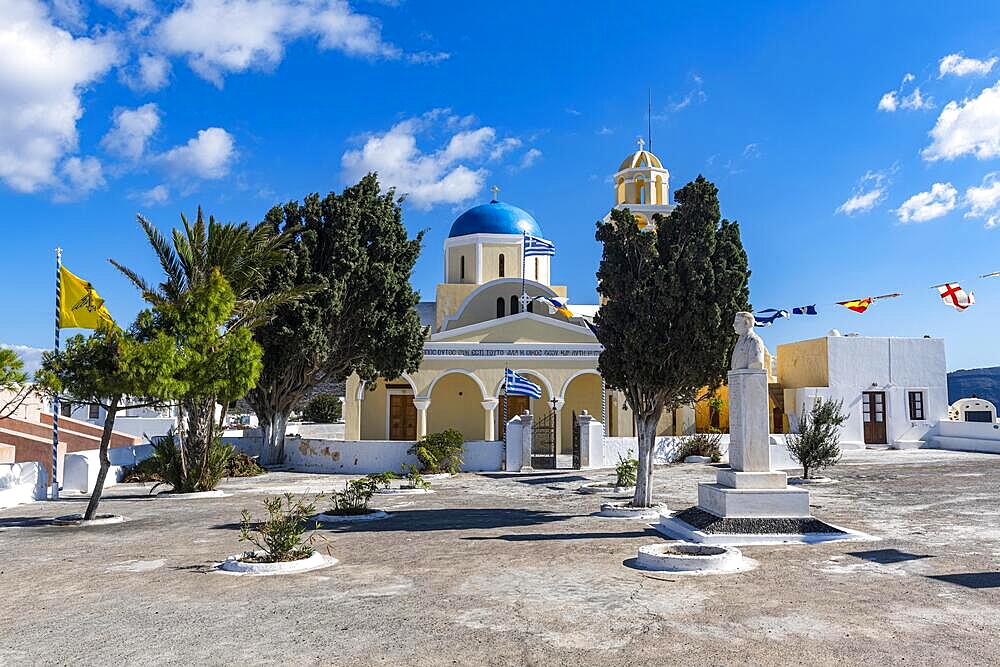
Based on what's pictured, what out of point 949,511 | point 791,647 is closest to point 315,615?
point 791,647

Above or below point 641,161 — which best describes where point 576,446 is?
below

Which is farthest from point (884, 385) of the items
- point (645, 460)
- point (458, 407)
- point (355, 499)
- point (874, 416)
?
point (355, 499)

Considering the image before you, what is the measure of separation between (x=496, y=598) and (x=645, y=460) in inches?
262

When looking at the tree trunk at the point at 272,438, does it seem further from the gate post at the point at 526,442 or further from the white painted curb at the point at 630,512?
the white painted curb at the point at 630,512

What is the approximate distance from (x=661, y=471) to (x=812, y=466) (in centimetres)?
390

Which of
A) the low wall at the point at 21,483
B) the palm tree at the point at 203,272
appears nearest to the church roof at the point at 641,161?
the palm tree at the point at 203,272

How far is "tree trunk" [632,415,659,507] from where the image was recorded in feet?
44.1

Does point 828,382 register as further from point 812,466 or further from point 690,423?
point 812,466

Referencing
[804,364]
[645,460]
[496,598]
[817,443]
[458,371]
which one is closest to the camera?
[496,598]

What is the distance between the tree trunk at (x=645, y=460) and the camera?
13.5 m

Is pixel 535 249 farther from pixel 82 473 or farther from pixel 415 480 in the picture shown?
pixel 82 473

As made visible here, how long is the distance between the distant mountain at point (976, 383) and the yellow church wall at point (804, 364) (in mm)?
68628

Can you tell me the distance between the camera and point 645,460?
13555 millimetres

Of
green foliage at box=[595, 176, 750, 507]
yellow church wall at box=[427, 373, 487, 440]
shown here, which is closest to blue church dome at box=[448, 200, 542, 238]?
yellow church wall at box=[427, 373, 487, 440]
